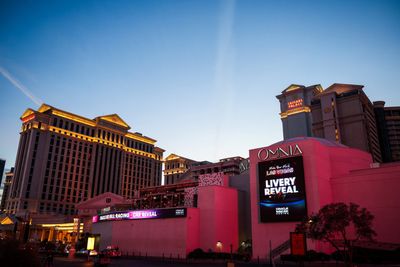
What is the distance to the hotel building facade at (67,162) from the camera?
462ft

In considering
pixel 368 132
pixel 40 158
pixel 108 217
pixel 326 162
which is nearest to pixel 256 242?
pixel 326 162

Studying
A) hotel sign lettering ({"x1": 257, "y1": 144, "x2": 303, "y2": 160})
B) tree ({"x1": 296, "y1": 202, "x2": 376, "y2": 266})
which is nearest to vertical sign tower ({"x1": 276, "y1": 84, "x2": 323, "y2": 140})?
hotel sign lettering ({"x1": 257, "y1": 144, "x2": 303, "y2": 160})

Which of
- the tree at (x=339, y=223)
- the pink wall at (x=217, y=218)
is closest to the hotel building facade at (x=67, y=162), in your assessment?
the pink wall at (x=217, y=218)

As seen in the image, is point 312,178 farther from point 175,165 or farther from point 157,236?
point 175,165

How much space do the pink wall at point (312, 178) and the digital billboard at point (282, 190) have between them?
0.87 meters

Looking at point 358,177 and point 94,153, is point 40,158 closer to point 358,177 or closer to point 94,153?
point 94,153

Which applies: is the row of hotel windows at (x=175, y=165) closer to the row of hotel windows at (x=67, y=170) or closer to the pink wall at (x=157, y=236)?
the row of hotel windows at (x=67, y=170)

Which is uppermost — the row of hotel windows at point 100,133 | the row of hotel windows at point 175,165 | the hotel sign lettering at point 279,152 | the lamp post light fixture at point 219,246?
the row of hotel windows at point 100,133

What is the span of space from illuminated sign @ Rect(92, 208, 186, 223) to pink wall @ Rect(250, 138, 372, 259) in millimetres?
12986

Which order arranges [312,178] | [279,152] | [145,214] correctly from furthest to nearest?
[145,214], [279,152], [312,178]

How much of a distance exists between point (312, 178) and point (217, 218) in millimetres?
17668

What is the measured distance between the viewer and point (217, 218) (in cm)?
5606

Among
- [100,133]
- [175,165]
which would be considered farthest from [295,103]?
[100,133]

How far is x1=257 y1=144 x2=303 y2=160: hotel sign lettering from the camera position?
4916 centimetres
